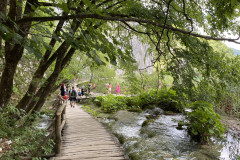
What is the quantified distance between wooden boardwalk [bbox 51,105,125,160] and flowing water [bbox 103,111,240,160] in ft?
1.78

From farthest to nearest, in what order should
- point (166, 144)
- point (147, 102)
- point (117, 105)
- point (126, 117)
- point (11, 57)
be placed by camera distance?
point (117, 105) < point (147, 102) < point (126, 117) < point (166, 144) < point (11, 57)

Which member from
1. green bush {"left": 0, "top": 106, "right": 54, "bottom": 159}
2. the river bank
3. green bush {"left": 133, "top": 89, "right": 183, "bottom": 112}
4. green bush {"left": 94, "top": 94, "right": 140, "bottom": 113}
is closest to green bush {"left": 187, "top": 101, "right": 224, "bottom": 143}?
the river bank

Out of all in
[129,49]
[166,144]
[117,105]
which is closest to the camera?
[129,49]

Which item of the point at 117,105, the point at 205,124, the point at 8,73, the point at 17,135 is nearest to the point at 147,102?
the point at 117,105

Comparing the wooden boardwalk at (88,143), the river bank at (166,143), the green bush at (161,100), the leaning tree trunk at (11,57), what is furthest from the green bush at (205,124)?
the leaning tree trunk at (11,57)

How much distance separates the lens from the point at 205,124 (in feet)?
16.4

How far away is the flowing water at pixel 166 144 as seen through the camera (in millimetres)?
4516

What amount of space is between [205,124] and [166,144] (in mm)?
1324

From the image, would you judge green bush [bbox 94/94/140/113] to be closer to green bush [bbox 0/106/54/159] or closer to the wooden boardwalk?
the wooden boardwalk

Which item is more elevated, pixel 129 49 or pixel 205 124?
pixel 129 49

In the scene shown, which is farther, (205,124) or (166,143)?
(166,143)

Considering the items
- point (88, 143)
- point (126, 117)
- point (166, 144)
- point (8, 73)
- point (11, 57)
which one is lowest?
point (166, 144)

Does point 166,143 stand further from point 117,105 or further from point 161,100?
point 117,105

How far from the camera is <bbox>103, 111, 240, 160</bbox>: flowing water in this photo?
4.52 metres
